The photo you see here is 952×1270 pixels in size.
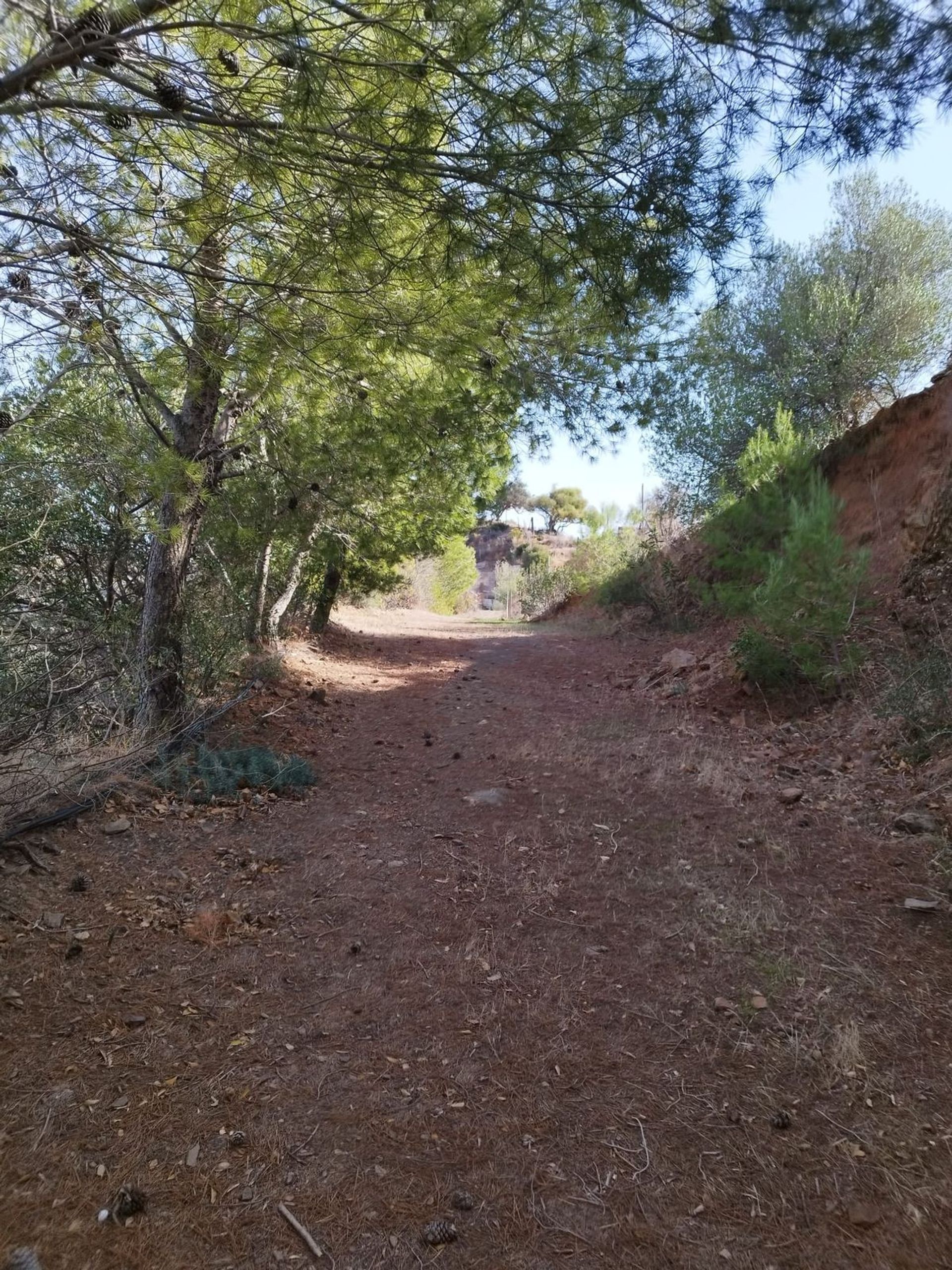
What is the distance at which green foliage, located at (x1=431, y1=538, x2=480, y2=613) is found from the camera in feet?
90.0

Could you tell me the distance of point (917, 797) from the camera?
4.11 m

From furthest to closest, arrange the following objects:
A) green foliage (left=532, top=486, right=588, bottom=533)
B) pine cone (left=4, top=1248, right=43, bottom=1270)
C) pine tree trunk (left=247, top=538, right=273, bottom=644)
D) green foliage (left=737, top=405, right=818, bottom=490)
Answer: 1. green foliage (left=532, top=486, right=588, bottom=533)
2. pine tree trunk (left=247, top=538, right=273, bottom=644)
3. green foliage (left=737, top=405, right=818, bottom=490)
4. pine cone (left=4, top=1248, right=43, bottom=1270)

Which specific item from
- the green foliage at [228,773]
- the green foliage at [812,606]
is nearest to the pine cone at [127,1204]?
the green foliage at [228,773]

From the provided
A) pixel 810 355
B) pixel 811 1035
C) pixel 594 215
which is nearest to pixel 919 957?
pixel 811 1035

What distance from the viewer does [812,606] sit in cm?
631

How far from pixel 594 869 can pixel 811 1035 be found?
142 cm

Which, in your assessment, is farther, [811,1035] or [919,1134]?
[811,1035]

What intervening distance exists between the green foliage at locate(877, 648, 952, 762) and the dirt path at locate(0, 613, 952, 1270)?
0.50 metres

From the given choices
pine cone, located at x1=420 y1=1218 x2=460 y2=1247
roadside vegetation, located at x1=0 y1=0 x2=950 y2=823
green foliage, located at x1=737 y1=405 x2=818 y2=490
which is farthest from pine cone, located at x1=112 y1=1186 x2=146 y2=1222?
green foliage, located at x1=737 y1=405 x2=818 y2=490

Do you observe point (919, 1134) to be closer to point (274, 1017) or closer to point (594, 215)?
point (274, 1017)

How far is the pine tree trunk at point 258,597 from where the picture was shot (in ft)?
29.8

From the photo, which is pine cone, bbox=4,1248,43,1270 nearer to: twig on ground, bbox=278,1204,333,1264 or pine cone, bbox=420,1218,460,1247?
twig on ground, bbox=278,1204,333,1264

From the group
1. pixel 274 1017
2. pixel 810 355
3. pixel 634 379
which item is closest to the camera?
pixel 274 1017

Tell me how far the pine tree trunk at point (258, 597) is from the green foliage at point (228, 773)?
390cm
